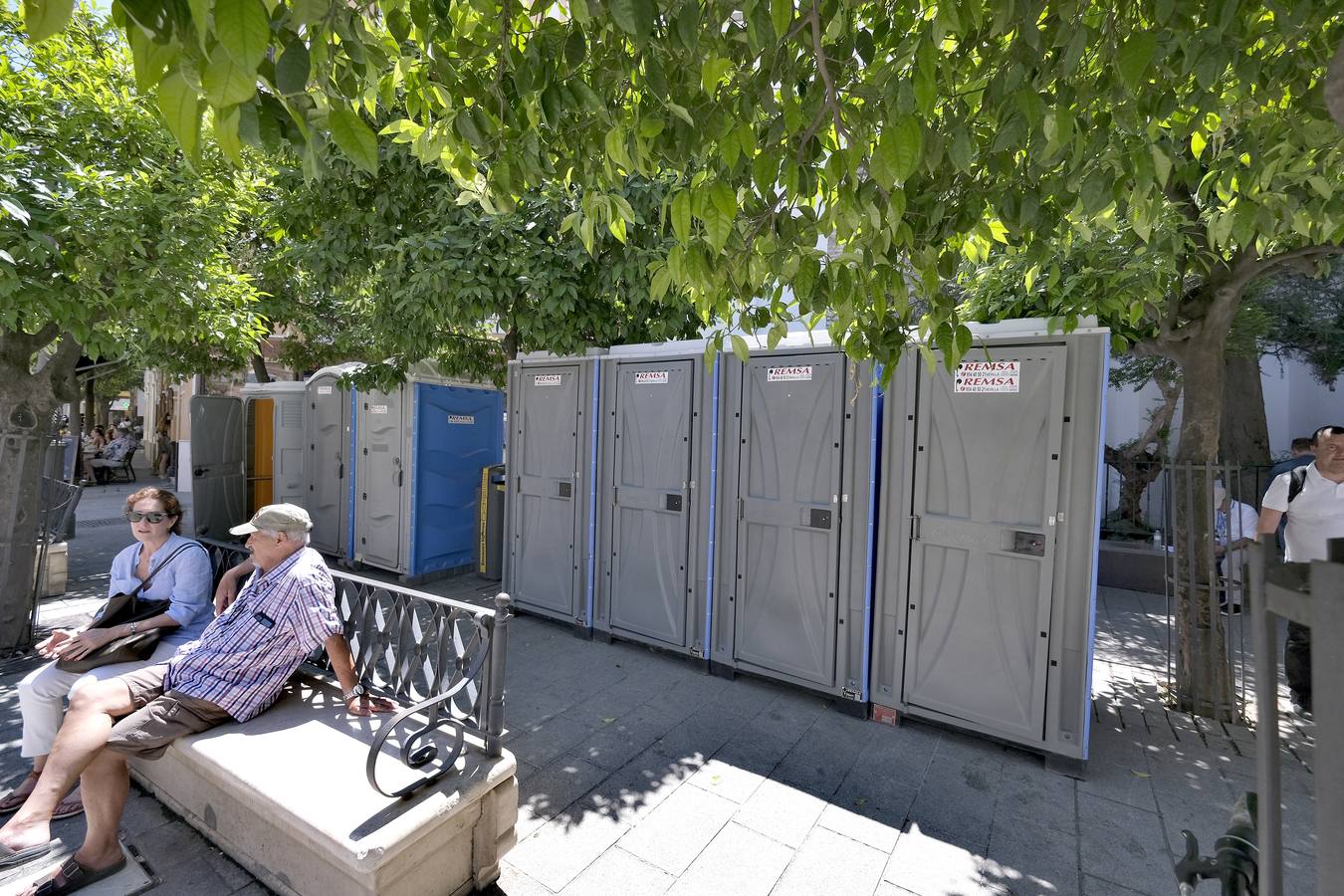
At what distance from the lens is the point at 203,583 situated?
11.3ft

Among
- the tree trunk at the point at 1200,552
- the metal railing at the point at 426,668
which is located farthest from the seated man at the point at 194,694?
the tree trunk at the point at 1200,552

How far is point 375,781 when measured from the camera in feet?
7.61

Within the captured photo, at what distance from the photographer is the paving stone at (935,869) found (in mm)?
2645

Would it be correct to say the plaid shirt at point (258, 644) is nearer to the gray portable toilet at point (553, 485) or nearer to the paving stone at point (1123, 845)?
the gray portable toilet at point (553, 485)

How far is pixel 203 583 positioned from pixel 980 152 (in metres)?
4.28

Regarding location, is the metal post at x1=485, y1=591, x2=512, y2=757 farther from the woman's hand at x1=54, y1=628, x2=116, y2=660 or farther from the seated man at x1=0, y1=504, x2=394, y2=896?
the woman's hand at x1=54, y1=628, x2=116, y2=660

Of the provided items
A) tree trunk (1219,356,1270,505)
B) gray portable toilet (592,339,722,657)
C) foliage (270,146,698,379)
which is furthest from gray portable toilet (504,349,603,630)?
tree trunk (1219,356,1270,505)

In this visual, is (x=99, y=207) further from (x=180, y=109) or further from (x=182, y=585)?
(x=180, y=109)

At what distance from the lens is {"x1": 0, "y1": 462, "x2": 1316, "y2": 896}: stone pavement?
2.71m

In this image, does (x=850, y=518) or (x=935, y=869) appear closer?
(x=935, y=869)

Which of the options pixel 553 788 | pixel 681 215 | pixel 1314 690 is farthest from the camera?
pixel 553 788

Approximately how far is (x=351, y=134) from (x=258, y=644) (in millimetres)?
2518

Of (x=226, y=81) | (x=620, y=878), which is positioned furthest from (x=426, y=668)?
(x=226, y=81)

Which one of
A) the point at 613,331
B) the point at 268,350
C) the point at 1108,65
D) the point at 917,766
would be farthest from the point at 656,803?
the point at 268,350
